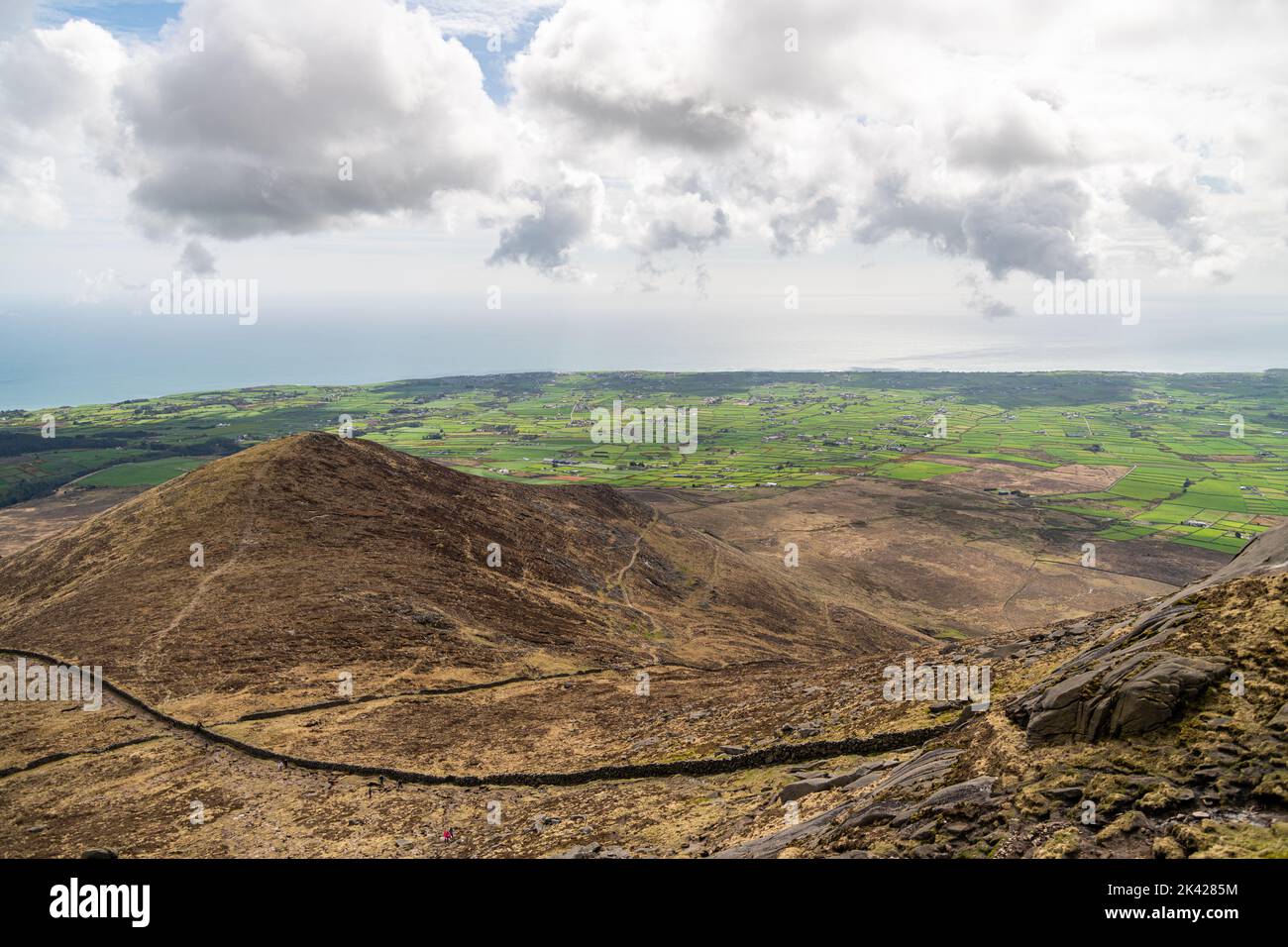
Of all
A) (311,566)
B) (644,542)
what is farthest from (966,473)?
(311,566)

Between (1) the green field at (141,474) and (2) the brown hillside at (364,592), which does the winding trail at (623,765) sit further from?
Result: (1) the green field at (141,474)

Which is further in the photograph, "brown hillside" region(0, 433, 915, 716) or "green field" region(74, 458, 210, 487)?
"green field" region(74, 458, 210, 487)

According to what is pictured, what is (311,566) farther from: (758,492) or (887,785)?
(758,492)

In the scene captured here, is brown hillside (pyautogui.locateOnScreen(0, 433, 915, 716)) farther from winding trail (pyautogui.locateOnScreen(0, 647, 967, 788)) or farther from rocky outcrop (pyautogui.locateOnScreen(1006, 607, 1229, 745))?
rocky outcrop (pyautogui.locateOnScreen(1006, 607, 1229, 745))

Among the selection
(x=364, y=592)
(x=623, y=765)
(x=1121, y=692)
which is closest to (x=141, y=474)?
(x=364, y=592)

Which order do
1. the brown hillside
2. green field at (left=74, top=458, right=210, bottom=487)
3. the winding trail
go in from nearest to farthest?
the winding trail
the brown hillside
green field at (left=74, top=458, right=210, bottom=487)

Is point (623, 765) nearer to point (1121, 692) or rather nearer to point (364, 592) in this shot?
point (1121, 692)

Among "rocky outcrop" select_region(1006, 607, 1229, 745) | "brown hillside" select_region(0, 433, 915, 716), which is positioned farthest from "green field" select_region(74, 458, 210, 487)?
"rocky outcrop" select_region(1006, 607, 1229, 745)

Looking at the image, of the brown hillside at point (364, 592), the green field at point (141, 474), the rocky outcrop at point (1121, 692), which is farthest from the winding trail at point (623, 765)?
the green field at point (141, 474)

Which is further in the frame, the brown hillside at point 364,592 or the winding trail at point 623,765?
the brown hillside at point 364,592
